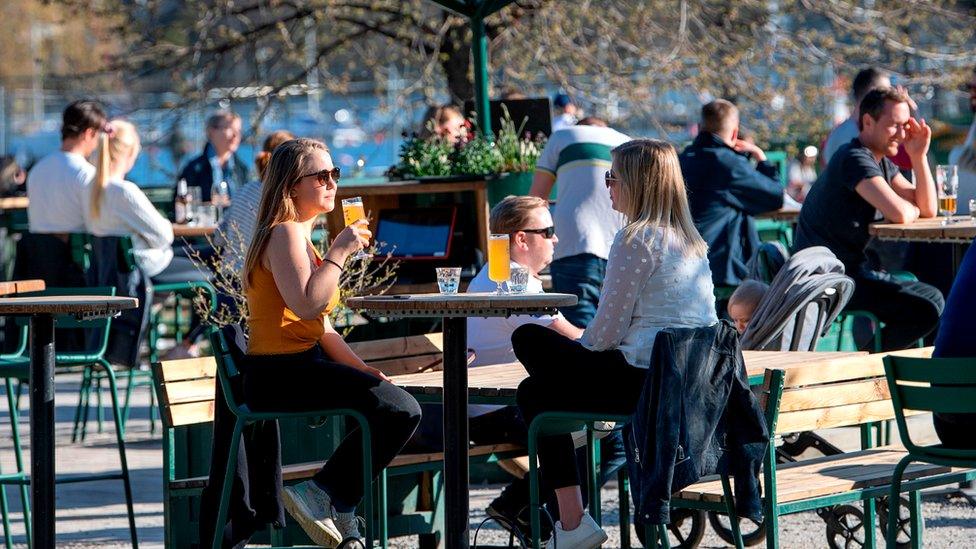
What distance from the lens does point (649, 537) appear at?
16.1 ft

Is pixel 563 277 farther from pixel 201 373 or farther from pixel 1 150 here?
pixel 1 150

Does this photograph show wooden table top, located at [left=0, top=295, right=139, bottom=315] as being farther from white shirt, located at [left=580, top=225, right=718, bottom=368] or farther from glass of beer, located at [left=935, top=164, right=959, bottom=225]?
glass of beer, located at [left=935, top=164, right=959, bottom=225]

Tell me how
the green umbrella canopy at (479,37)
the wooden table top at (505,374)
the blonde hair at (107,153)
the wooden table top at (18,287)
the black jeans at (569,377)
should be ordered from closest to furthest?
the black jeans at (569,377), the wooden table top at (505,374), the wooden table top at (18,287), the green umbrella canopy at (479,37), the blonde hair at (107,153)

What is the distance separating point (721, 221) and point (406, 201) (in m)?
1.68

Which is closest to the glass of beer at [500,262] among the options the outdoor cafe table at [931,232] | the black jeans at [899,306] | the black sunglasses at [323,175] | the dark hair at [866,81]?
the black sunglasses at [323,175]

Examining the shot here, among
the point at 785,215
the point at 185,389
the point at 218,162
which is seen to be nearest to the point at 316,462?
the point at 185,389

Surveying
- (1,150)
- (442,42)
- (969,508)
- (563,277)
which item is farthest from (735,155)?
(1,150)

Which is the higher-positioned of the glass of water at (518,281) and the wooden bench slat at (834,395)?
the glass of water at (518,281)

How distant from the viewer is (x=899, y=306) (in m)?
8.05

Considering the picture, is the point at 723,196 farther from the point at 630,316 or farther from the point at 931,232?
the point at 630,316

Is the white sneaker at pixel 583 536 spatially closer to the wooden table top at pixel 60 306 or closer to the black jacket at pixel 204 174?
the wooden table top at pixel 60 306

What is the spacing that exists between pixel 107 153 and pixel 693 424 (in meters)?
5.39

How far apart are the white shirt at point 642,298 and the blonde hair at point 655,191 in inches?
3.6

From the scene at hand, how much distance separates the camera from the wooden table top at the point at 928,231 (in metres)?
7.20
